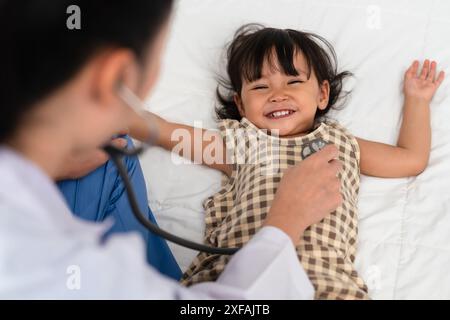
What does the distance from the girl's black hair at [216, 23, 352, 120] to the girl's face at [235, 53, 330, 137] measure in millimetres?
18

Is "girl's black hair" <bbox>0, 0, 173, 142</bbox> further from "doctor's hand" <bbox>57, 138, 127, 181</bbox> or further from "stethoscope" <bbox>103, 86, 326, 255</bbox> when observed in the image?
"doctor's hand" <bbox>57, 138, 127, 181</bbox>

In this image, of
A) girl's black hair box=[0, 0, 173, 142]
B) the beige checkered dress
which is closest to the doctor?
girl's black hair box=[0, 0, 173, 142]

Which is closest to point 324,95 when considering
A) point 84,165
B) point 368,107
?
point 368,107

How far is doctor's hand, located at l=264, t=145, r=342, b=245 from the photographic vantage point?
1064 millimetres

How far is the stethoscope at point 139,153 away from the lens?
2.29 ft

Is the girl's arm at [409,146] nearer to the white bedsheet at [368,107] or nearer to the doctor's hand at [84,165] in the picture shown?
the white bedsheet at [368,107]

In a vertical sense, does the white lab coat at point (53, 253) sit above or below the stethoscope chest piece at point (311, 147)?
above

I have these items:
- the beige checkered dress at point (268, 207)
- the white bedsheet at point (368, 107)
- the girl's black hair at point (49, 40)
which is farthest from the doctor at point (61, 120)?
the white bedsheet at point (368, 107)

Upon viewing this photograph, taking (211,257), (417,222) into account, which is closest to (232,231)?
(211,257)

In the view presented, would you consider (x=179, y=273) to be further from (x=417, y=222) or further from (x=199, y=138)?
(x=417, y=222)

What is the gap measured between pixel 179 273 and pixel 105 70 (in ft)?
2.37

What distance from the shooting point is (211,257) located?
1.24 meters

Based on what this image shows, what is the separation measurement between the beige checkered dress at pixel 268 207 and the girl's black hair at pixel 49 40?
2.09 feet
